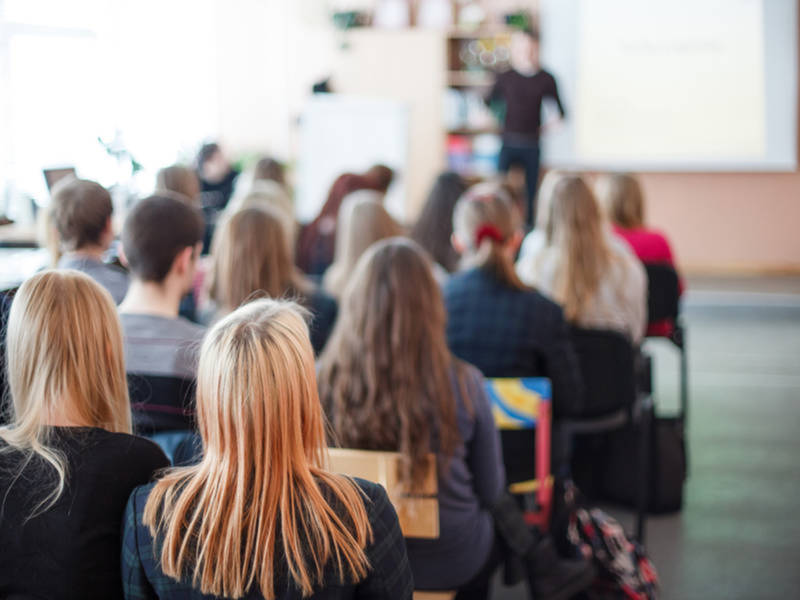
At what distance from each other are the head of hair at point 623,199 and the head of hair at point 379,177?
1.24 m

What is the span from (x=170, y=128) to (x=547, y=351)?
6.63 m

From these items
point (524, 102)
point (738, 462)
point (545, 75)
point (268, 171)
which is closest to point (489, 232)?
point (738, 462)

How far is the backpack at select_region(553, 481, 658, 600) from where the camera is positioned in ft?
7.91

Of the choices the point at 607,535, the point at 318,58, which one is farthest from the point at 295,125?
the point at 607,535

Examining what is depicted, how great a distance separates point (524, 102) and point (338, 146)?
63.0 inches

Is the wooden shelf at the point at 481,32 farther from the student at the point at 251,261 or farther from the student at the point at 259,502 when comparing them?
the student at the point at 259,502

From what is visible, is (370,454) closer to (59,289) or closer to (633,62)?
(59,289)

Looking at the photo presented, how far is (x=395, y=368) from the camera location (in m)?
1.93

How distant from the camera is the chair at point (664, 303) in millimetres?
3824

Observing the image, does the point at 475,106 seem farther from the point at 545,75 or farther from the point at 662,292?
the point at 662,292

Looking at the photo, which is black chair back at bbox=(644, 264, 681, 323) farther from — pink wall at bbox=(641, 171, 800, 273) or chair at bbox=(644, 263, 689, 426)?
pink wall at bbox=(641, 171, 800, 273)

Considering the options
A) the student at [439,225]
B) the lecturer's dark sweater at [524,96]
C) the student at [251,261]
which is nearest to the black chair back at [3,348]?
the student at [251,261]

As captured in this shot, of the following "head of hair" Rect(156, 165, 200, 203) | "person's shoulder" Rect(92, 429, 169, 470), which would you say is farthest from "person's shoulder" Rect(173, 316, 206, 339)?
"head of hair" Rect(156, 165, 200, 203)

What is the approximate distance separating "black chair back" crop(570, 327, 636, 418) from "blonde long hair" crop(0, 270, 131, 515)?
191 cm
